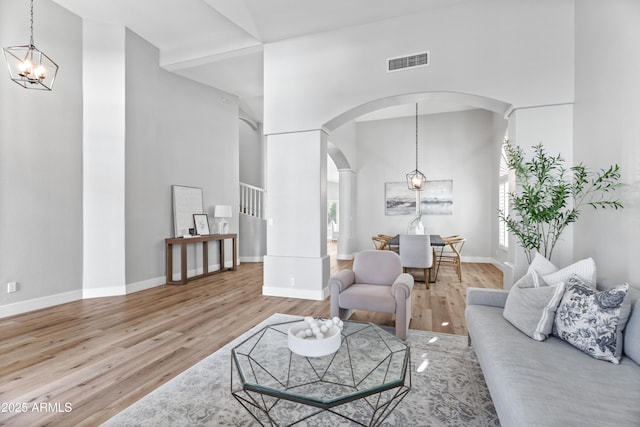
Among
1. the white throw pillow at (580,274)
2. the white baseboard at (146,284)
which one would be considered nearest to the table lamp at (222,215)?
the white baseboard at (146,284)

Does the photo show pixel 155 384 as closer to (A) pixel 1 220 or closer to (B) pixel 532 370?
(B) pixel 532 370

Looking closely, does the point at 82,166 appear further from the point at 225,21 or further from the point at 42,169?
the point at 225,21

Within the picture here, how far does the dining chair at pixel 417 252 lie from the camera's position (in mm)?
4895

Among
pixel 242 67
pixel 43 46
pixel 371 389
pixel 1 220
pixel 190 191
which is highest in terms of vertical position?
pixel 242 67

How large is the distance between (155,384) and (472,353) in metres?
2.61

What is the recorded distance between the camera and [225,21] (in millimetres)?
4523

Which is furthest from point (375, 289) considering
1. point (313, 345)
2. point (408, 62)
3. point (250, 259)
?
point (250, 259)

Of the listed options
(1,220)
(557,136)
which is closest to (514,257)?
(557,136)

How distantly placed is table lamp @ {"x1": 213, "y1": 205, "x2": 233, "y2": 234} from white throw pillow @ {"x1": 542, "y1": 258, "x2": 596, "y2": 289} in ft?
18.0

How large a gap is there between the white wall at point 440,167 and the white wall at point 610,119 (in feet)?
12.7

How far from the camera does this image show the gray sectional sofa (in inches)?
46.6

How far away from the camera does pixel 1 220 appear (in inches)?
140

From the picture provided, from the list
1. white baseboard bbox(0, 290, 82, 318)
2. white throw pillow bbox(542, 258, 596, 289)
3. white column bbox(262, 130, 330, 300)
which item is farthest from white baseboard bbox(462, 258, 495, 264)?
white baseboard bbox(0, 290, 82, 318)

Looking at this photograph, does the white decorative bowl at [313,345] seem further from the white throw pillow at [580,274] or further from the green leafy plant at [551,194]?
the green leafy plant at [551,194]
